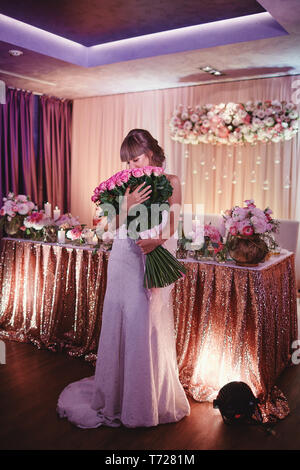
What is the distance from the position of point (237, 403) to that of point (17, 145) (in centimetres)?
560

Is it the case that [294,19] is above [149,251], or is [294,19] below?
above

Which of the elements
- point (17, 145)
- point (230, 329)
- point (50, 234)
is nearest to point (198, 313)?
point (230, 329)

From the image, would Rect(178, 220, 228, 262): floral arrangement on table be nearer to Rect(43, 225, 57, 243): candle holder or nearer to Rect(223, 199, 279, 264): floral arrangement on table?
Rect(223, 199, 279, 264): floral arrangement on table

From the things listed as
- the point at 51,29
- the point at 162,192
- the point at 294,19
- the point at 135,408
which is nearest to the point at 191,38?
the point at 294,19

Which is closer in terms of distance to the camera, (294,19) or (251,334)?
(251,334)

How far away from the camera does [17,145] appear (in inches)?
273

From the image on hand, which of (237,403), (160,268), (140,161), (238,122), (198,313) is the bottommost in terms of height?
(237,403)

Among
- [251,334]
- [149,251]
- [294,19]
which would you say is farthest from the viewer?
[294,19]

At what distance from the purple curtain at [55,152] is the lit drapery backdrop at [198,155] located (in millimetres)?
179

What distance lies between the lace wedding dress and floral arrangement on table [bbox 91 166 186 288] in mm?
83

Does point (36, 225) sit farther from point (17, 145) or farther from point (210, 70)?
point (17, 145)

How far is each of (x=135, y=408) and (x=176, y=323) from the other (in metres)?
0.86

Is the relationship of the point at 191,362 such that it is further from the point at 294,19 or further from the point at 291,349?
the point at 294,19

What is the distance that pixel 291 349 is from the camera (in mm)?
3918
